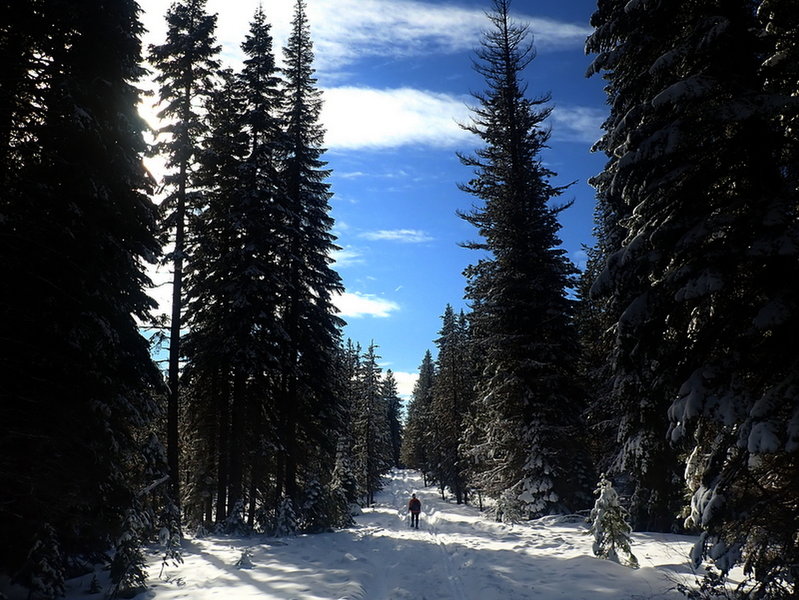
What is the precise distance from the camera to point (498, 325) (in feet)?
66.9

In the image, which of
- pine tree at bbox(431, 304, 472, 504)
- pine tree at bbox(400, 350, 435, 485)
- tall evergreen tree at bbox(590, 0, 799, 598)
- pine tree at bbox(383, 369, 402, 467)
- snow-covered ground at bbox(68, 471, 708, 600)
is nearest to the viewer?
tall evergreen tree at bbox(590, 0, 799, 598)

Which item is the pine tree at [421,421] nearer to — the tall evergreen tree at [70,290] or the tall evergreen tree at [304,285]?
the tall evergreen tree at [304,285]

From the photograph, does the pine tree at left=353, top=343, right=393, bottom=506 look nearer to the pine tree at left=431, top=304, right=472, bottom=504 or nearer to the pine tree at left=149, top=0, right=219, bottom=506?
the pine tree at left=431, top=304, right=472, bottom=504

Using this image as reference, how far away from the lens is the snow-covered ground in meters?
8.52

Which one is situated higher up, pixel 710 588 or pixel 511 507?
pixel 710 588

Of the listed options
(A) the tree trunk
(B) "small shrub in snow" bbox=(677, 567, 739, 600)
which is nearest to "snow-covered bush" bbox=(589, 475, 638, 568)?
(B) "small shrub in snow" bbox=(677, 567, 739, 600)

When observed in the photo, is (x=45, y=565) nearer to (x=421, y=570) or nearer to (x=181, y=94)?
(x=421, y=570)

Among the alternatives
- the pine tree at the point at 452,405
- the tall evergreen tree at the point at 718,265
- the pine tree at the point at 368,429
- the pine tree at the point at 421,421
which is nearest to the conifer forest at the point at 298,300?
the tall evergreen tree at the point at 718,265

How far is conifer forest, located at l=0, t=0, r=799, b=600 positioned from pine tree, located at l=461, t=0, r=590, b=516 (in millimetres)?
138

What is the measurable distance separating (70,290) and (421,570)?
10.6 metres

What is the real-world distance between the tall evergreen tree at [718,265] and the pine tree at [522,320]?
11.2m

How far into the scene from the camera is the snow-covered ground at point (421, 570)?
28.0ft

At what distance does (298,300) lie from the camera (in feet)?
67.9

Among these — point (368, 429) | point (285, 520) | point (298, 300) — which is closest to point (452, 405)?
point (368, 429)
